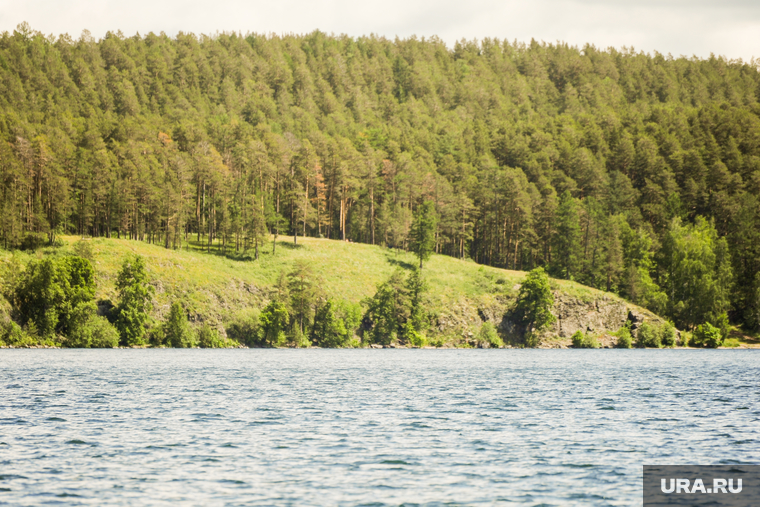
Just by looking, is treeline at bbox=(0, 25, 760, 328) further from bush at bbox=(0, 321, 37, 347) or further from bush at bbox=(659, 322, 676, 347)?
bush at bbox=(0, 321, 37, 347)

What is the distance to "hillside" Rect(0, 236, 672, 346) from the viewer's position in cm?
11231

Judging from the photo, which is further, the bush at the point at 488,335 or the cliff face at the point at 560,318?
the cliff face at the point at 560,318

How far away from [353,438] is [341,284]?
10389cm

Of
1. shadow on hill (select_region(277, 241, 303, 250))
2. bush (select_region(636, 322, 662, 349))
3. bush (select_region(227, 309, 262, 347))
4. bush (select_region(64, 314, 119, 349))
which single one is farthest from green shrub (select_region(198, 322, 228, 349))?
bush (select_region(636, 322, 662, 349))

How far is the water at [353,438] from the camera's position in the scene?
18641 mm

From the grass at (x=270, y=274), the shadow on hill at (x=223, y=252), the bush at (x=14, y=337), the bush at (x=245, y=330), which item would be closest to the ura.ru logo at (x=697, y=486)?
the bush at (x=14, y=337)

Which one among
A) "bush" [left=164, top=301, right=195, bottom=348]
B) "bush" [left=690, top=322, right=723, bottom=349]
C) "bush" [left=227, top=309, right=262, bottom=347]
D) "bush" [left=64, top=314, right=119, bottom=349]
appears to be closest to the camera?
"bush" [left=64, top=314, right=119, bottom=349]

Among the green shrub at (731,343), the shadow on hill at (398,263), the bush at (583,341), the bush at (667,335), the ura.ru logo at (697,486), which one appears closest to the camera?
the ura.ru logo at (697,486)

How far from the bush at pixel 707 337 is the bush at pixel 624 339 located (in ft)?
41.8

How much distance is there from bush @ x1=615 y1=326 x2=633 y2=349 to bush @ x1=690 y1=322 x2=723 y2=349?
12.7m

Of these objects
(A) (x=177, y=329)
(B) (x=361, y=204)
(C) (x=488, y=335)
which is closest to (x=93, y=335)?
(A) (x=177, y=329)

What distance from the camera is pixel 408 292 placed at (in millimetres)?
124938

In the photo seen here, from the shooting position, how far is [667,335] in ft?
409

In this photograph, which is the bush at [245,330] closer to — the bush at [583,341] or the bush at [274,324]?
the bush at [274,324]
